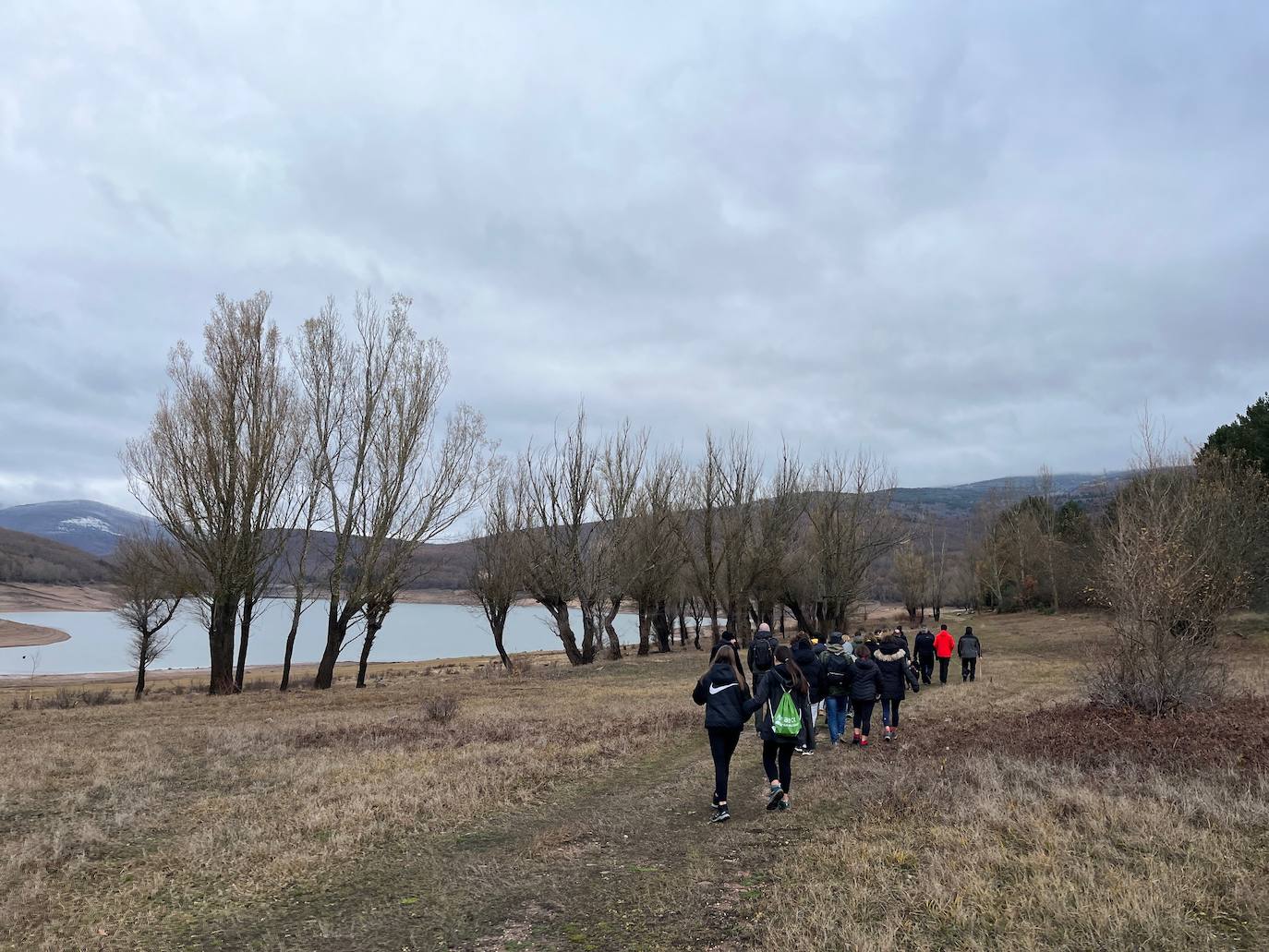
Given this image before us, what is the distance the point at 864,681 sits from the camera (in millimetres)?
11633

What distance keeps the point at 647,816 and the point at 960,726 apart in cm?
713

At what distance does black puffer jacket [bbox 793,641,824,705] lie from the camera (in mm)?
11500

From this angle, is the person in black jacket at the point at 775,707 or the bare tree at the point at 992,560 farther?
the bare tree at the point at 992,560

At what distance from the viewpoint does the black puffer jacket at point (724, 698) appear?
7809 millimetres

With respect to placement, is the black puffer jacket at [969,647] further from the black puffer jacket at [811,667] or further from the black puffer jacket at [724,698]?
the black puffer jacket at [724,698]

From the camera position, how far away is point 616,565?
117 ft

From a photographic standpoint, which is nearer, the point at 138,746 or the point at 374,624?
the point at 138,746

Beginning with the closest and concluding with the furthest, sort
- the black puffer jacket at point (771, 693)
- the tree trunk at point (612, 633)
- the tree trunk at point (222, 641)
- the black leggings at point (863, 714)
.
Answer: the black puffer jacket at point (771, 693) → the black leggings at point (863, 714) → the tree trunk at point (222, 641) → the tree trunk at point (612, 633)

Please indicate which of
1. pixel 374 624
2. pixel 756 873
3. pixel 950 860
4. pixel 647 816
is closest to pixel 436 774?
pixel 647 816

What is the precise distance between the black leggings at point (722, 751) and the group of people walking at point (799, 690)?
0.03 feet

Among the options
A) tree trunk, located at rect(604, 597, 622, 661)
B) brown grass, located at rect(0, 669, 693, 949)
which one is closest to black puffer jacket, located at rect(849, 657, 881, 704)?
brown grass, located at rect(0, 669, 693, 949)

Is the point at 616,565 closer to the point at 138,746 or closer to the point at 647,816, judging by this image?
the point at 138,746

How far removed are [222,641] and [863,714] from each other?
78.3 ft

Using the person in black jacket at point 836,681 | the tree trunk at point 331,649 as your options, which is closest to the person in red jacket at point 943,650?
the person in black jacket at point 836,681
